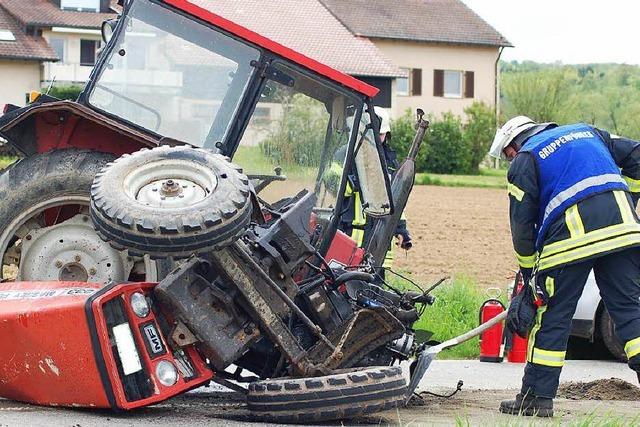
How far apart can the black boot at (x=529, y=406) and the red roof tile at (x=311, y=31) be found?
38.7 m

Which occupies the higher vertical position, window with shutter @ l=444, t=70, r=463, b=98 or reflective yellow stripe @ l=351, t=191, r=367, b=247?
reflective yellow stripe @ l=351, t=191, r=367, b=247

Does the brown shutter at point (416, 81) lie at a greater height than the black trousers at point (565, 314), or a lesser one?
lesser

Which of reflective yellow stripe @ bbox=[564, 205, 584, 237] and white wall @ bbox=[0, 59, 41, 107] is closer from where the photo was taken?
reflective yellow stripe @ bbox=[564, 205, 584, 237]

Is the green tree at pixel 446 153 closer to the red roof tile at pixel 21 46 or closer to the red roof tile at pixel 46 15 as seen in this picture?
the red roof tile at pixel 46 15

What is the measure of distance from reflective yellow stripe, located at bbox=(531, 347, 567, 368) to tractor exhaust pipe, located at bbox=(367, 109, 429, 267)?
1285 millimetres

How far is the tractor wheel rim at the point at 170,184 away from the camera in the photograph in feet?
19.2

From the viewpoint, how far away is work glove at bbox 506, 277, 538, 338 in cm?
707

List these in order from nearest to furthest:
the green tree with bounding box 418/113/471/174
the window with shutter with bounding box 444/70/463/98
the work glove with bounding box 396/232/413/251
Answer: the work glove with bounding box 396/232/413/251 → the green tree with bounding box 418/113/471/174 → the window with shutter with bounding box 444/70/463/98

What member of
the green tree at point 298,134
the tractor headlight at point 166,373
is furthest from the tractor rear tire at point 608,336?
the tractor headlight at point 166,373

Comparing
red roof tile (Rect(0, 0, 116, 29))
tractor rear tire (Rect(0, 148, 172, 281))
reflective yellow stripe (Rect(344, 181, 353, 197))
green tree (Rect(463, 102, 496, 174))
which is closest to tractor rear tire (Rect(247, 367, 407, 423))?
tractor rear tire (Rect(0, 148, 172, 281))

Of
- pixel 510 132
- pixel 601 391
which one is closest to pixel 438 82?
pixel 601 391

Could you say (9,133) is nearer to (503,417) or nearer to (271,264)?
(271,264)

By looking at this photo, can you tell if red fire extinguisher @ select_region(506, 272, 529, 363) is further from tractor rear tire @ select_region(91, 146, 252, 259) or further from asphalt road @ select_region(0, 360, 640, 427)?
tractor rear tire @ select_region(91, 146, 252, 259)

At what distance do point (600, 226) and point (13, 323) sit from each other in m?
3.15
